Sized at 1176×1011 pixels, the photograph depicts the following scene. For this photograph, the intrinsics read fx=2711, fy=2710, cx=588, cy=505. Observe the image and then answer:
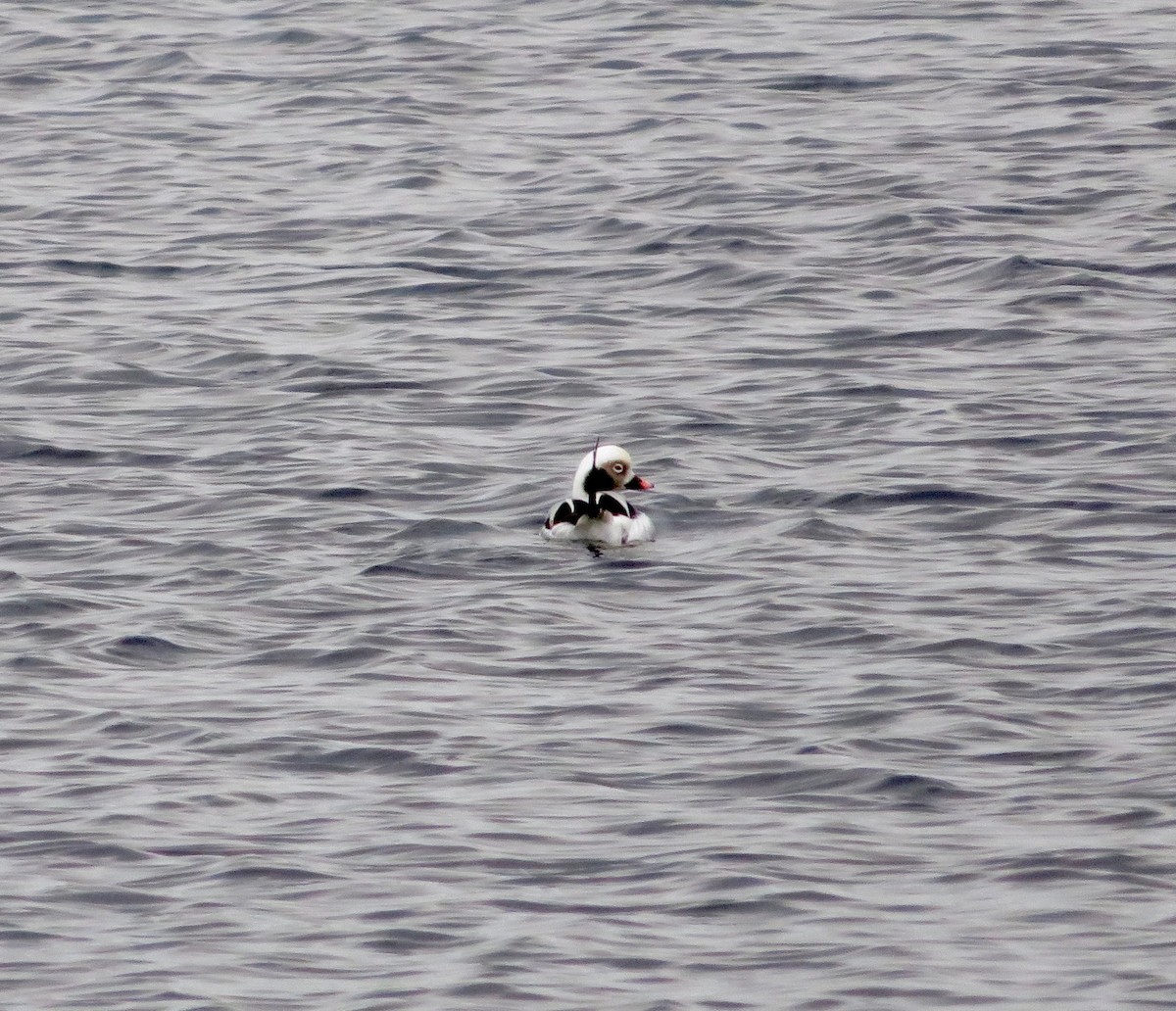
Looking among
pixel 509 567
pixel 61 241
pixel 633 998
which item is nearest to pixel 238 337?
pixel 61 241

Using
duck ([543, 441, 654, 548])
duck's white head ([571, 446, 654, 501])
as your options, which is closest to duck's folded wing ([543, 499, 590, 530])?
duck ([543, 441, 654, 548])

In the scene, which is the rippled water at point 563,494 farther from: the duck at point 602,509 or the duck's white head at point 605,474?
the duck's white head at point 605,474

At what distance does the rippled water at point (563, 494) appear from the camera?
1112 cm

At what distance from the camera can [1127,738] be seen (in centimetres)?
1286

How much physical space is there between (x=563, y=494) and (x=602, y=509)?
135 centimetres

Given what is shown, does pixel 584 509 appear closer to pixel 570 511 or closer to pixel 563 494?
pixel 570 511

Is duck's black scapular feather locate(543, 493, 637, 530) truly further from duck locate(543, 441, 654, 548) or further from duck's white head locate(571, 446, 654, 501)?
duck's white head locate(571, 446, 654, 501)

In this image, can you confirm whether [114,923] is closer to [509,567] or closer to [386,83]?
[509,567]

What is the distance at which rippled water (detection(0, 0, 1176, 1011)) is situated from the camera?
11.1m

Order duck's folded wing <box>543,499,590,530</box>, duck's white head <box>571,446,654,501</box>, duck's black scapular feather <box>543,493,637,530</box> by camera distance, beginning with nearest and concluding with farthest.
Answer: duck's black scapular feather <box>543,493,637,530</box> → duck's folded wing <box>543,499,590,530</box> → duck's white head <box>571,446,654,501</box>

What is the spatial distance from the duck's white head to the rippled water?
15.8 inches

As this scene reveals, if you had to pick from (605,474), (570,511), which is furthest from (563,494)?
(570,511)

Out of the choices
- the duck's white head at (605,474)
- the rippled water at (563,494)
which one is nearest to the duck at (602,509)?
the duck's white head at (605,474)

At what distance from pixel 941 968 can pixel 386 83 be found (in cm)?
1922
